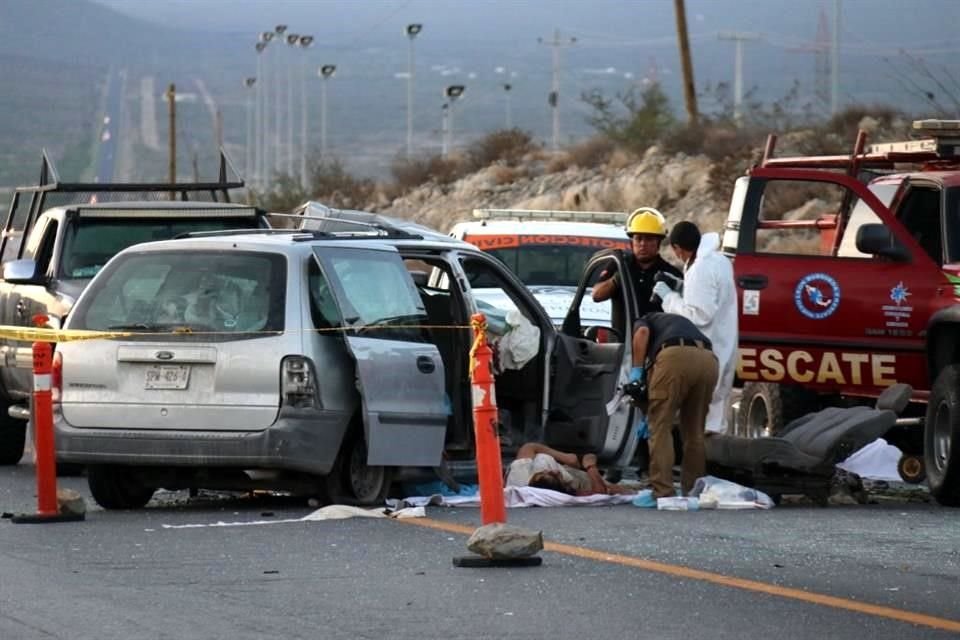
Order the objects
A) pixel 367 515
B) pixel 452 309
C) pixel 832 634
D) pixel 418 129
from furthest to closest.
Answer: pixel 418 129 < pixel 452 309 < pixel 367 515 < pixel 832 634

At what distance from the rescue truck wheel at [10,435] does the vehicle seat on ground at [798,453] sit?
20.6 ft

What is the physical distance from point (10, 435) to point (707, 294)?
21.6ft

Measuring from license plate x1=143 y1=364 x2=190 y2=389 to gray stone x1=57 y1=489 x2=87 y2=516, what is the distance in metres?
0.79

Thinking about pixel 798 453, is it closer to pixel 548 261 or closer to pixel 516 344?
pixel 516 344

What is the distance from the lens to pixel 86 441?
12914mm

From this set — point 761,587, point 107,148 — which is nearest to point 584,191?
point 761,587

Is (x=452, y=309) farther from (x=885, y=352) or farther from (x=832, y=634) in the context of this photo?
(x=832, y=634)

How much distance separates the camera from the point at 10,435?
1786 cm

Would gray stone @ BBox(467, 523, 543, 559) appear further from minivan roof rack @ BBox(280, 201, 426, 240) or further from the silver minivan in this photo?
minivan roof rack @ BBox(280, 201, 426, 240)

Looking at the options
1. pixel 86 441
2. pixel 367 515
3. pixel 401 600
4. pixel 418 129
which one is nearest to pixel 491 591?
pixel 401 600

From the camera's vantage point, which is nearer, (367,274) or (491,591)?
(491,591)

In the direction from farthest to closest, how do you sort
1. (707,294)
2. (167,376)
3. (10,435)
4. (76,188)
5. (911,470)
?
1. (76,188)
2. (10,435)
3. (911,470)
4. (707,294)
5. (167,376)

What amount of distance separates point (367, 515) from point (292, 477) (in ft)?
2.32

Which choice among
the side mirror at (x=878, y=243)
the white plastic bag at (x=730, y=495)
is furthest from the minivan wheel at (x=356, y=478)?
the side mirror at (x=878, y=243)
